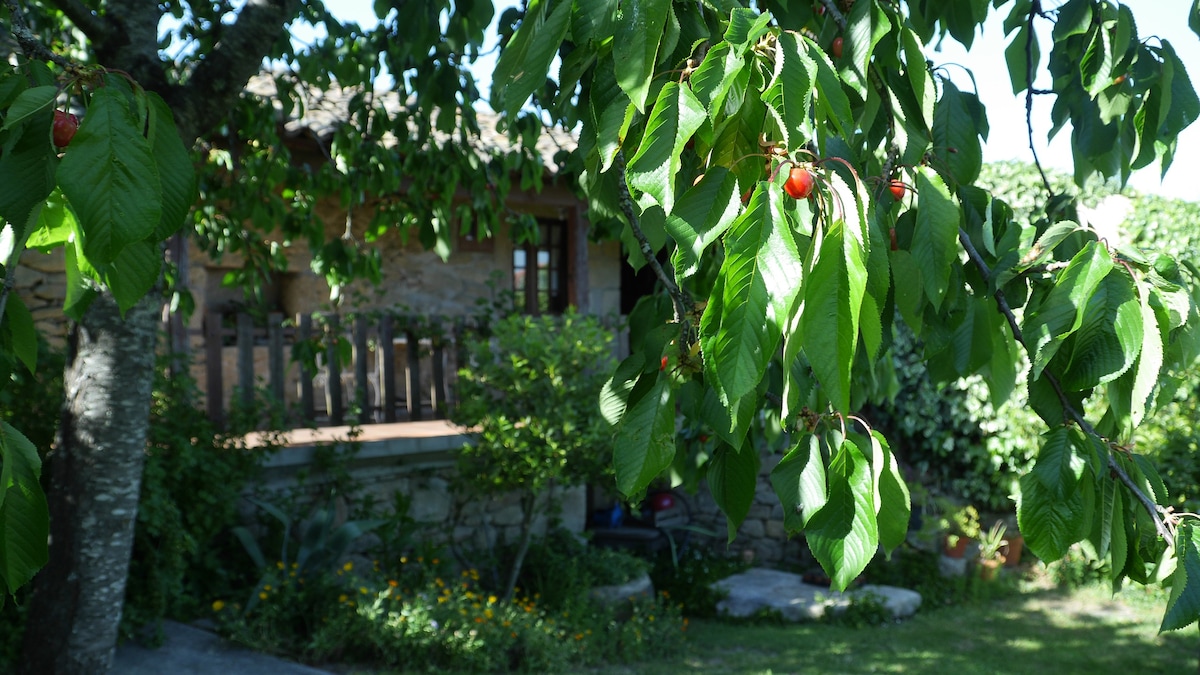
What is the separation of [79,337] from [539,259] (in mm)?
7192

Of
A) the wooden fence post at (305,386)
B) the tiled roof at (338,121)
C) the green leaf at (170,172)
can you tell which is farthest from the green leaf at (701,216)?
the wooden fence post at (305,386)

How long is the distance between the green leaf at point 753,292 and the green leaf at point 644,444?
1.08ft

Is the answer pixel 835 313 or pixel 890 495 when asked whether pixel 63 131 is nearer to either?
pixel 835 313

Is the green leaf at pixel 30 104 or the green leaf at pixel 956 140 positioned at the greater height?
the green leaf at pixel 956 140

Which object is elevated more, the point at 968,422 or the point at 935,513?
Answer: the point at 968,422

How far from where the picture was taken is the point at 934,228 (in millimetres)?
1316

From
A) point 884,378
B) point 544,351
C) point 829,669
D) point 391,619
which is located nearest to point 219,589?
point 391,619

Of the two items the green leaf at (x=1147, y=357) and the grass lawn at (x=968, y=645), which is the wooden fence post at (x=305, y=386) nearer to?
the grass lawn at (x=968, y=645)

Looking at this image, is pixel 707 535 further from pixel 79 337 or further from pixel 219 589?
pixel 79 337

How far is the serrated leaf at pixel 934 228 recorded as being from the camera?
131cm

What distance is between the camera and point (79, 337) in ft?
10.9

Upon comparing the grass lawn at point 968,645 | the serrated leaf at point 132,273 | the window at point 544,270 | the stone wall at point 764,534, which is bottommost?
the grass lawn at point 968,645

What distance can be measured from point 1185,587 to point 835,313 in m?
0.70

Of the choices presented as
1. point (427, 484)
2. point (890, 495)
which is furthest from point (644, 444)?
point (427, 484)
